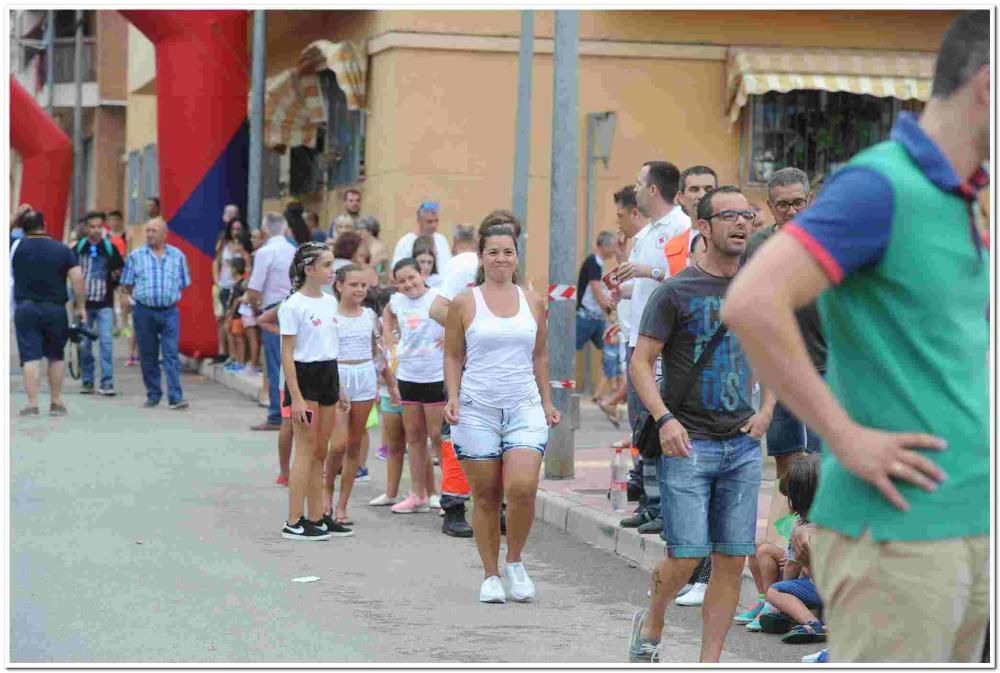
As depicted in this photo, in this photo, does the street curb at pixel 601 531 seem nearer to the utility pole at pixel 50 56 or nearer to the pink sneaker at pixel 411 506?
the pink sneaker at pixel 411 506

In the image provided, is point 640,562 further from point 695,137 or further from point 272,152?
point 272,152

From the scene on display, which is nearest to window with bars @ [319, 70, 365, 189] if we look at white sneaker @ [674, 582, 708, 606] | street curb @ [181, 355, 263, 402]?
street curb @ [181, 355, 263, 402]

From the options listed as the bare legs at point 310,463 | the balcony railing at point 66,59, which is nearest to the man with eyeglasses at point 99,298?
the bare legs at point 310,463

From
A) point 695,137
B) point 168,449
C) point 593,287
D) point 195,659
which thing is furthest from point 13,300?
point 195,659

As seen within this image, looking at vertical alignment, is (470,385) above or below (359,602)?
above

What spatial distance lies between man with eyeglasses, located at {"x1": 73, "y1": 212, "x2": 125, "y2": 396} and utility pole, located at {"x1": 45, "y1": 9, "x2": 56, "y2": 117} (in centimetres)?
2714

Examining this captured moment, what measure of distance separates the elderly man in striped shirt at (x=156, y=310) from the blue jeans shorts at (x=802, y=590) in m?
11.4

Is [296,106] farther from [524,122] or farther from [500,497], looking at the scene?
[500,497]

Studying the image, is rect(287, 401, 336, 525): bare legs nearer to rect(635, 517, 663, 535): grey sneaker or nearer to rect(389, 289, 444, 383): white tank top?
rect(389, 289, 444, 383): white tank top

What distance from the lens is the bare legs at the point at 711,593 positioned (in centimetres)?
588

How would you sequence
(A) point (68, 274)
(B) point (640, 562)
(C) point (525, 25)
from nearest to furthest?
(B) point (640, 562) → (C) point (525, 25) → (A) point (68, 274)

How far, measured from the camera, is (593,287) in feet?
53.7

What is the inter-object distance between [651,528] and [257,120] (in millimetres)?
14200
